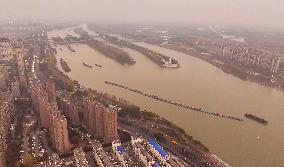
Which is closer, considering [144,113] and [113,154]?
[113,154]

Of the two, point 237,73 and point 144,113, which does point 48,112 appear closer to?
point 144,113

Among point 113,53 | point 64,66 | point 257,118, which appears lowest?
point 257,118

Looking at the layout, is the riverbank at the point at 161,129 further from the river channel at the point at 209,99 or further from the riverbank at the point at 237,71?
the riverbank at the point at 237,71

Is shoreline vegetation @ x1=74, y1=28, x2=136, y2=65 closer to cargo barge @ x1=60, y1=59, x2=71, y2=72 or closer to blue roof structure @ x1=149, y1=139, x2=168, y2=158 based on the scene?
cargo barge @ x1=60, y1=59, x2=71, y2=72

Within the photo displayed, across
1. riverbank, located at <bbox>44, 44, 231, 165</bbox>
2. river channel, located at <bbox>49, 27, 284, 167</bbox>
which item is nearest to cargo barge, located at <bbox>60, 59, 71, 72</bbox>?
river channel, located at <bbox>49, 27, 284, 167</bbox>

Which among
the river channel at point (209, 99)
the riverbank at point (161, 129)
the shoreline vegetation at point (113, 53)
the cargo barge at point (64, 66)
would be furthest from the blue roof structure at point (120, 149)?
the shoreline vegetation at point (113, 53)

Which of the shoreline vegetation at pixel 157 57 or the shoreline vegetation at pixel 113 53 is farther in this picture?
the shoreline vegetation at pixel 113 53

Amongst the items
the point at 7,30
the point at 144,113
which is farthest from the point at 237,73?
the point at 7,30

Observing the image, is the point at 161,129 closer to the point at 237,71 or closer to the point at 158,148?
the point at 158,148

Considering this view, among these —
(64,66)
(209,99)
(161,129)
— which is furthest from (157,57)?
(161,129)
